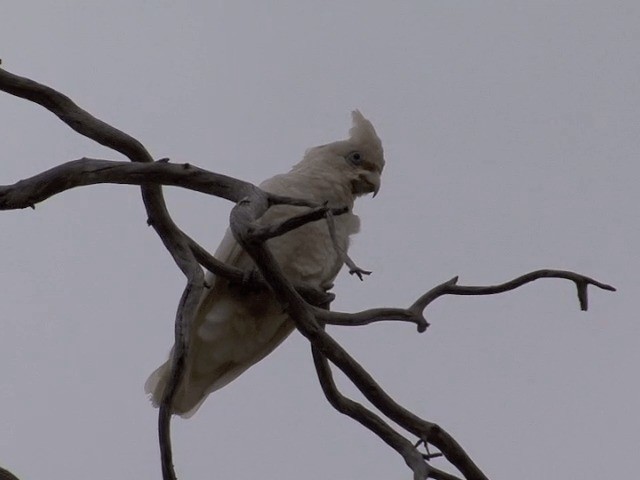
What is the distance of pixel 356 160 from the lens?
4121mm

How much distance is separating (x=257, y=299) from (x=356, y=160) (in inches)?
32.6

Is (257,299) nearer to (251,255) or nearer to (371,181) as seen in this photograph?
(371,181)

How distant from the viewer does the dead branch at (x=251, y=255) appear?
86.6 inches

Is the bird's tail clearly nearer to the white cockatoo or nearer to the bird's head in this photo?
the white cockatoo

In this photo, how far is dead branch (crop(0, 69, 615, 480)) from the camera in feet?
7.22

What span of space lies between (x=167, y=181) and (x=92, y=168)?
7.1 inches

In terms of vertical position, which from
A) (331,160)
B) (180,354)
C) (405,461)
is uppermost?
(331,160)

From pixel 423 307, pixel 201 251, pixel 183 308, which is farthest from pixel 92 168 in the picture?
pixel 423 307

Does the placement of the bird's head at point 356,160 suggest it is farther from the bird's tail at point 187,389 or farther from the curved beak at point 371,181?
the bird's tail at point 187,389

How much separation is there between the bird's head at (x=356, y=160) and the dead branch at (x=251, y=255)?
1.41 metres

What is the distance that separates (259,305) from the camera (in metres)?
3.69

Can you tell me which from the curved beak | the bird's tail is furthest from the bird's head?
the bird's tail

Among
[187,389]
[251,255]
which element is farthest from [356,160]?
[251,255]

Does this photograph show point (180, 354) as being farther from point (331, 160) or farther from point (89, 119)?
point (331, 160)
